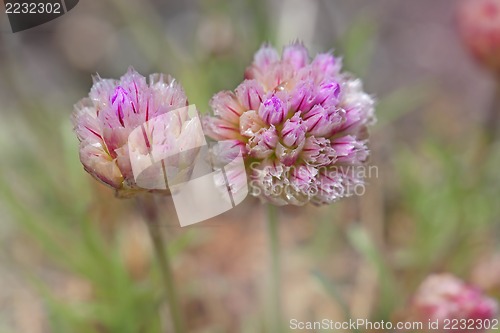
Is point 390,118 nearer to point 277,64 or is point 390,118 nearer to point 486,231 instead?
point 486,231

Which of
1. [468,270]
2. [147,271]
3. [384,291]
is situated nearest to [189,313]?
[147,271]

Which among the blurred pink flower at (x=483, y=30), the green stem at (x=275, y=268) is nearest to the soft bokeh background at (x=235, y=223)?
the green stem at (x=275, y=268)

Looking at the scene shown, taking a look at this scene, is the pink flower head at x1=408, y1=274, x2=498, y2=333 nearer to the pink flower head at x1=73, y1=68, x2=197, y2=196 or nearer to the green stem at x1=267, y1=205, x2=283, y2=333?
the green stem at x1=267, y1=205, x2=283, y2=333

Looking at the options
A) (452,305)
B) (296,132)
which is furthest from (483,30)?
(296,132)

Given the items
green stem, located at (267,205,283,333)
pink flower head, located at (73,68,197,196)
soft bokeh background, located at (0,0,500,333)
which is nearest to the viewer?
pink flower head, located at (73,68,197,196)

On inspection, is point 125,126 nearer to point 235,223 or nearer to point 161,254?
point 161,254

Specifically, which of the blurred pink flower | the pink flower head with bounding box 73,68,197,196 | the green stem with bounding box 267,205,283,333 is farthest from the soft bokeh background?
the pink flower head with bounding box 73,68,197,196
